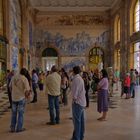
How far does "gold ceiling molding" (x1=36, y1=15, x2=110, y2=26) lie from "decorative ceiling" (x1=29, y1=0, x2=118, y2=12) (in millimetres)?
1057

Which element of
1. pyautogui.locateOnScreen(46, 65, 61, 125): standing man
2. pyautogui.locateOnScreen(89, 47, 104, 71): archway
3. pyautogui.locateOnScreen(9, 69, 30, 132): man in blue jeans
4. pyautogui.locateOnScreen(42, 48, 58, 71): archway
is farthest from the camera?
pyautogui.locateOnScreen(89, 47, 104, 71): archway

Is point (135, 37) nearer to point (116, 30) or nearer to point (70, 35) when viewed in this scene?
point (116, 30)

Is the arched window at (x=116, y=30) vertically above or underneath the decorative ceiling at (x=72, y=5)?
underneath

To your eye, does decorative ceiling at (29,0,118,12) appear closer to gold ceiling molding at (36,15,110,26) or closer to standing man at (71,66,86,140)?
gold ceiling molding at (36,15,110,26)

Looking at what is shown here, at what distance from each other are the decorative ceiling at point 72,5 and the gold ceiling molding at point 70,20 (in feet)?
3.47

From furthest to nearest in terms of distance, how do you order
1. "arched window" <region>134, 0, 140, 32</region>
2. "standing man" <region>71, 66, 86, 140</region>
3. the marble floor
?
"arched window" <region>134, 0, 140, 32</region> → the marble floor → "standing man" <region>71, 66, 86, 140</region>

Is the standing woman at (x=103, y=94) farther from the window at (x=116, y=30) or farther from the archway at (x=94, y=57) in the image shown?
the archway at (x=94, y=57)

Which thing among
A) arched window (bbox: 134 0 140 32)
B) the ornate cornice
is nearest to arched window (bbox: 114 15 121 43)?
arched window (bbox: 134 0 140 32)

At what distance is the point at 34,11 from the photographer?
34625mm

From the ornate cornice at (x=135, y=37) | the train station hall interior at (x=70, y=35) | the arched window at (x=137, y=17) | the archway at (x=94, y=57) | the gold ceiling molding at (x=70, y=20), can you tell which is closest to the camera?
the train station hall interior at (x=70, y=35)

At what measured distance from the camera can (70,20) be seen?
35.7 metres

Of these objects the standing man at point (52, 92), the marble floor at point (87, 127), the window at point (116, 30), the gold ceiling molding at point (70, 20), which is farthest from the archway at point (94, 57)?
the standing man at point (52, 92)

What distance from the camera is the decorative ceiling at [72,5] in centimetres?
3244

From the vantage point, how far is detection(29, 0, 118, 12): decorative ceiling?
32.4 meters
